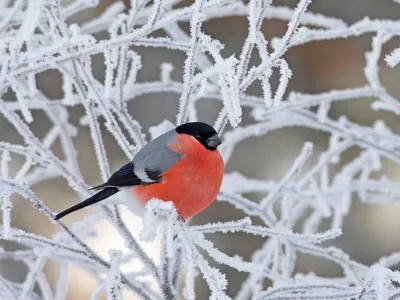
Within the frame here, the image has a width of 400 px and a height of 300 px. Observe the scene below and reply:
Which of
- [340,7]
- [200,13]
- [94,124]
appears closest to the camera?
[200,13]

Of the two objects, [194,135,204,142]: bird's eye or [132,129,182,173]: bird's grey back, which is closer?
[132,129,182,173]: bird's grey back

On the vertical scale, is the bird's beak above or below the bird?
above

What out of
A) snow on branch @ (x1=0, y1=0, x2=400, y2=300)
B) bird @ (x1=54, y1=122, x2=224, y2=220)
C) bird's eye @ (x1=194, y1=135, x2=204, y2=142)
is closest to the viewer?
snow on branch @ (x1=0, y1=0, x2=400, y2=300)

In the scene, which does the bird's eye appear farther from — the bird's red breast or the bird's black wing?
the bird's black wing

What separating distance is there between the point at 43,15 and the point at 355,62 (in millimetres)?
4865

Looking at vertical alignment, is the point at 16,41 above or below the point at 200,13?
below

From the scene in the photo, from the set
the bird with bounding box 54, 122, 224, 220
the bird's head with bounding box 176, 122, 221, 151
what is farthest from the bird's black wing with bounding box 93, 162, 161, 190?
the bird's head with bounding box 176, 122, 221, 151

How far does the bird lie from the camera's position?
238 cm

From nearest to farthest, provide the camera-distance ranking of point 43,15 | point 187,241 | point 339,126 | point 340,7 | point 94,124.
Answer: point 187,241
point 94,124
point 43,15
point 339,126
point 340,7

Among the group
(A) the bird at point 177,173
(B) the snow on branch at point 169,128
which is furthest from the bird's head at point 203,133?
(B) the snow on branch at point 169,128

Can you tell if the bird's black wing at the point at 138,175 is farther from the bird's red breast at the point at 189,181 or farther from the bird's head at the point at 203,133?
the bird's head at the point at 203,133

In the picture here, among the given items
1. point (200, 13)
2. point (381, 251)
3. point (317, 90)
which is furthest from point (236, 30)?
point (200, 13)

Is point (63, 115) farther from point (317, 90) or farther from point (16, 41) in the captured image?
point (317, 90)

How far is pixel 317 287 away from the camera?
1.93 m
